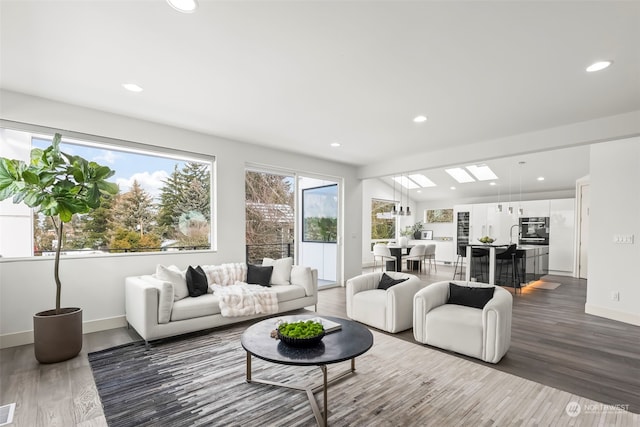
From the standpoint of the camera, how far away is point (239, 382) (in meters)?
2.51

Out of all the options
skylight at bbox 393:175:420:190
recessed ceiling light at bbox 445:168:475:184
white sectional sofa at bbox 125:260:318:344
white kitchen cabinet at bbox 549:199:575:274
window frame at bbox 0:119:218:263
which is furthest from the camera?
skylight at bbox 393:175:420:190

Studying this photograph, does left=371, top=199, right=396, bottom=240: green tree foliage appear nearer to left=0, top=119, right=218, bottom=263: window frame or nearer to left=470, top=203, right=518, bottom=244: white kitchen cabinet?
left=470, top=203, right=518, bottom=244: white kitchen cabinet

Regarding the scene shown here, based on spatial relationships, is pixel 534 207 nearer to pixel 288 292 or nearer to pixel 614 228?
pixel 614 228

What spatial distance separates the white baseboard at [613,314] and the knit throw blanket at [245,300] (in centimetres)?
460

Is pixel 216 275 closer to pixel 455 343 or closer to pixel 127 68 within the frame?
pixel 127 68

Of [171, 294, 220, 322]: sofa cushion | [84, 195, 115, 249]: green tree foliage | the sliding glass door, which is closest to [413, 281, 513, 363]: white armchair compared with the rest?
[171, 294, 220, 322]: sofa cushion

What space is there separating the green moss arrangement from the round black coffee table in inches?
Answer: 3.9

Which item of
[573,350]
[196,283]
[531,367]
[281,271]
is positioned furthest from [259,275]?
[573,350]

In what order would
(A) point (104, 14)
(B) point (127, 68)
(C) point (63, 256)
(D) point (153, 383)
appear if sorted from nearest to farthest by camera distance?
(A) point (104, 14) < (D) point (153, 383) < (B) point (127, 68) < (C) point (63, 256)

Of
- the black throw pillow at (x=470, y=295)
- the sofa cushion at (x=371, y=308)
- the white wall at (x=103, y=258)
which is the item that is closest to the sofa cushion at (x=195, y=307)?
the white wall at (x=103, y=258)

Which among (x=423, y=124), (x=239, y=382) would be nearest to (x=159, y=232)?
(x=239, y=382)

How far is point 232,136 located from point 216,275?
82.2 inches

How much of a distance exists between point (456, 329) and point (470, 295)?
1.80 feet

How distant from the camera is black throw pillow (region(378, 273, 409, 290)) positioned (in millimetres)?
4045
